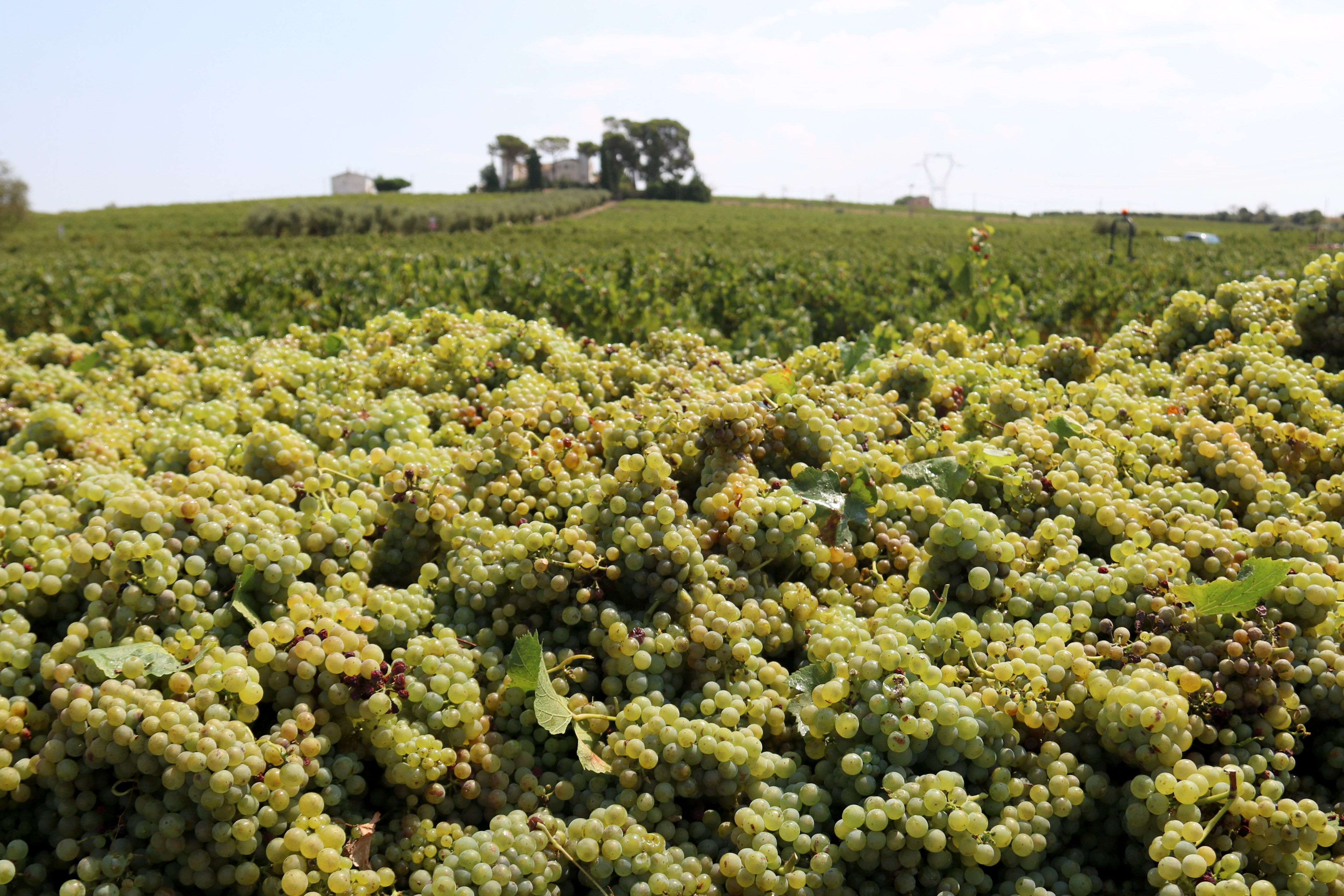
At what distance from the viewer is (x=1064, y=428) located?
2742mm

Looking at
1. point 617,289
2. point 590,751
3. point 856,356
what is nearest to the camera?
point 590,751

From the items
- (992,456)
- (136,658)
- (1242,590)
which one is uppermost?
(992,456)

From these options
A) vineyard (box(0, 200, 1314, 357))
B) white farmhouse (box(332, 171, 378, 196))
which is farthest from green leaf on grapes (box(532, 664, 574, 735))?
white farmhouse (box(332, 171, 378, 196))

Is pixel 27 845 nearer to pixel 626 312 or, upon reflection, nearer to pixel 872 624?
pixel 872 624

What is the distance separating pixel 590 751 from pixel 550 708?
0.15 meters

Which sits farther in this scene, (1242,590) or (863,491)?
(863,491)

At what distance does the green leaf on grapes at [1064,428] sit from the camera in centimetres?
272

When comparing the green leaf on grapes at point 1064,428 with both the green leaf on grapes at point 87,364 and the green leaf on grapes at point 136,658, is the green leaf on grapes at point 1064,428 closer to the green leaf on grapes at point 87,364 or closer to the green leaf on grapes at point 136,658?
the green leaf on grapes at point 136,658

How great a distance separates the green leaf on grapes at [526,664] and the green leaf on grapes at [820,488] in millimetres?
896

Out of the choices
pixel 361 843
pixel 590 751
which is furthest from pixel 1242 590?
pixel 361 843

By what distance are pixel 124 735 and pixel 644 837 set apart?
117 cm

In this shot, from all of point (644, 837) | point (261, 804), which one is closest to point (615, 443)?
point (644, 837)

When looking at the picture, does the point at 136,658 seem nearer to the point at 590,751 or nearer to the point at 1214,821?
the point at 590,751

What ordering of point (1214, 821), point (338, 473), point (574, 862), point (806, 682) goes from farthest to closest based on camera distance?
point (338, 473), point (806, 682), point (574, 862), point (1214, 821)
